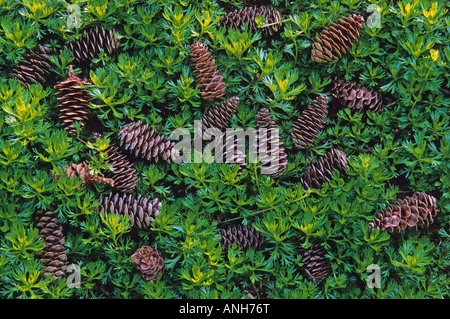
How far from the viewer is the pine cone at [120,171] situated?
1.58 meters

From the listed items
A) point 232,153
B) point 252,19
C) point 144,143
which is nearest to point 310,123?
point 232,153

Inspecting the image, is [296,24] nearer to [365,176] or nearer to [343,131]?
[343,131]

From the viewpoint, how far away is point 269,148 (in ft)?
5.28

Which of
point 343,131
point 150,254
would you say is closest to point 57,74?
point 150,254

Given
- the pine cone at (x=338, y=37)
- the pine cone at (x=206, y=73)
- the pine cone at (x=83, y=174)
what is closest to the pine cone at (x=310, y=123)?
the pine cone at (x=338, y=37)

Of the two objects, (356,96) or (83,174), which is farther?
(356,96)

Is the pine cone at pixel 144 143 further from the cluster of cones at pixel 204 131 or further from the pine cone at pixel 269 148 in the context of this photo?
the pine cone at pixel 269 148

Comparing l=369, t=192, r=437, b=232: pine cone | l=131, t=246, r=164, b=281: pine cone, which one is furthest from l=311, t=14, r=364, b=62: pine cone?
l=131, t=246, r=164, b=281: pine cone

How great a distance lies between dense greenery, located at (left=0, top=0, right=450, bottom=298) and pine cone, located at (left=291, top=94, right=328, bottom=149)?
0.03m

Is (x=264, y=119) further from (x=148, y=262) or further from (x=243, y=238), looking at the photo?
(x=148, y=262)

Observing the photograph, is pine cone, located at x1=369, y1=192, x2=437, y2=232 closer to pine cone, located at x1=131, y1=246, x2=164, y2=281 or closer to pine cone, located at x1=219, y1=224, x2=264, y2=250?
pine cone, located at x1=219, y1=224, x2=264, y2=250

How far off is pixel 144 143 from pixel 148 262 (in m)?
0.38

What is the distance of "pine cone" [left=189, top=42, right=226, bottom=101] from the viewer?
1.60 meters

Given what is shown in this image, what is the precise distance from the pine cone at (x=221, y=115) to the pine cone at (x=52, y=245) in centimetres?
57
